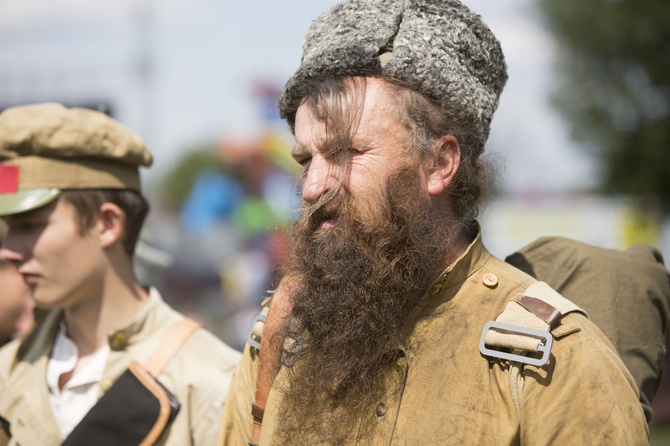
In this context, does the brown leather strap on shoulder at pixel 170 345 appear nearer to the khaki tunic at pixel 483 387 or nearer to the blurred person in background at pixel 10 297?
the khaki tunic at pixel 483 387

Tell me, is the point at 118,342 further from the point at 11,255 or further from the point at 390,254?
the point at 390,254

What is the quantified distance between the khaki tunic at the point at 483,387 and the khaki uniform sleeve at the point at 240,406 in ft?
0.62

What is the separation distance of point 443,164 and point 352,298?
50cm

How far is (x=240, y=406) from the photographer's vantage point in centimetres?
263

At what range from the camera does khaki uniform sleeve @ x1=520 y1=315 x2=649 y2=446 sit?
6.57 ft

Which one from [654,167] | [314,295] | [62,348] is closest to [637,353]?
[314,295]

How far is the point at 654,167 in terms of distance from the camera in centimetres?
1722

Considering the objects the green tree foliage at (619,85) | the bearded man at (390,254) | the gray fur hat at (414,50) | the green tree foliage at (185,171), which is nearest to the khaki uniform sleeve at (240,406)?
the bearded man at (390,254)

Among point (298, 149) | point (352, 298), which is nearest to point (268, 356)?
point (352, 298)

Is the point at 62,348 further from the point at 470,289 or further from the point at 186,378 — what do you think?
the point at 470,289

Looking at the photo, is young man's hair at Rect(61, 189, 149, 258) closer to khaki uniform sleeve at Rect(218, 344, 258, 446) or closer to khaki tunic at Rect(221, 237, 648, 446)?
khaki uniform sleeve at Rect(218, 344, 258, 446)

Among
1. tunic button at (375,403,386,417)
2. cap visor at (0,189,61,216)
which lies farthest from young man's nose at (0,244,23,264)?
tunic button at (375,403,386,417)

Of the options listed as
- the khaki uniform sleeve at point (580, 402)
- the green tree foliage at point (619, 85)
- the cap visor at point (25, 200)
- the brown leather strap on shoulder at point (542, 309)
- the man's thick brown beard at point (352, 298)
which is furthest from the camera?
the green tree foliage at point (619, 85)

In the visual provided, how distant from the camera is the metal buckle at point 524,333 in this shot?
2033 millimetres
